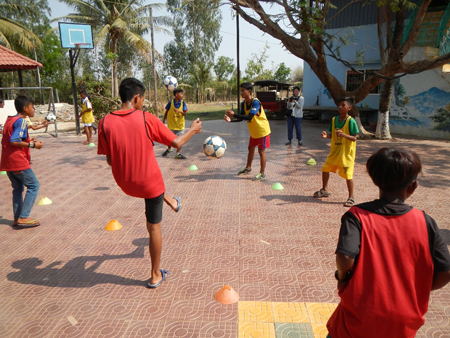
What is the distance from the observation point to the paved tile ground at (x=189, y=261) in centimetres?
290

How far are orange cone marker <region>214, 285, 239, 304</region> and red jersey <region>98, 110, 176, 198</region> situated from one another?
108cm

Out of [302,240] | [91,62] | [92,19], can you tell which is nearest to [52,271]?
[302,240]

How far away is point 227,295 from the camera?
10.4 ft

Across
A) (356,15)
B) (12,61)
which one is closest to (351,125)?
(356,15)

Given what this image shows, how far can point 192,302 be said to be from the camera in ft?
10.3

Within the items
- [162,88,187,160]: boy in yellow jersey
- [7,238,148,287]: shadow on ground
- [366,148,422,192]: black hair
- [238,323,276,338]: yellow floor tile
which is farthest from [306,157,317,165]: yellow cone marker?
[366,148,422,192]: black hair

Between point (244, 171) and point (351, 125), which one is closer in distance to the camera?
point (351, 125)

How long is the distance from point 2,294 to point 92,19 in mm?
25395

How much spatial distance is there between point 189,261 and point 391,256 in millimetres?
2650

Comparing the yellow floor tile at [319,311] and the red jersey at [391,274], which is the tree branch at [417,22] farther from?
the red jersey at [391,274]

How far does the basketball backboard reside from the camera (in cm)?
1410

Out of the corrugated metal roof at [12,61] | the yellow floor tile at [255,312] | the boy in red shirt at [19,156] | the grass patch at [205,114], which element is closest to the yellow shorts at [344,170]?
the yellow floor tile at [255,312]

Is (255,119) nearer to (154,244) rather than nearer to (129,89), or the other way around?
(129,89)

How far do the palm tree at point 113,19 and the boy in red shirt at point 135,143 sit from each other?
2220cm
